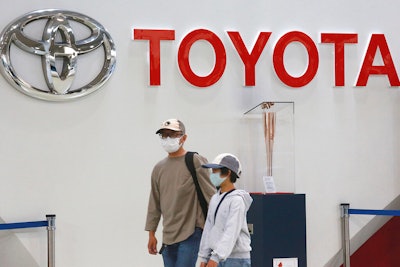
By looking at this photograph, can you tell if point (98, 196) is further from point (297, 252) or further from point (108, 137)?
point (297, 252)

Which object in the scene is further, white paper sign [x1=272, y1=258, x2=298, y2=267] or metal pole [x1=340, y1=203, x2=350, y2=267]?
metal pole [x1=340, y1=203, x2=350, y2=267]

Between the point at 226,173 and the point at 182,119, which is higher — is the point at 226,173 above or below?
below

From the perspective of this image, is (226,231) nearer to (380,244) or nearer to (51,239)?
(51,239)

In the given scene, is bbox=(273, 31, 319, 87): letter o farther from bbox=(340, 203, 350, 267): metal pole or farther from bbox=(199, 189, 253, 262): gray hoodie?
bbox=(199, 189, 253, 262): gray hoodie

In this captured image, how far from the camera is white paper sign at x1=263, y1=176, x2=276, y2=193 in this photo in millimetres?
6930

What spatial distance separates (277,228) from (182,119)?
141 cm

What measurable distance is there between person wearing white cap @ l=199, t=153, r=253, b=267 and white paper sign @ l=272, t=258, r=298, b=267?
2178 mm

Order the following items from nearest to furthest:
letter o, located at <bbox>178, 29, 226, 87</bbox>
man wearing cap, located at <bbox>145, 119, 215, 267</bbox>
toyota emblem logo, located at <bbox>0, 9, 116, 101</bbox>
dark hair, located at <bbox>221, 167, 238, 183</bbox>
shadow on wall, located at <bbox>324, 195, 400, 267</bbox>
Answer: dark hair, located at <bbox>221, 167, 238, 183</bbox> < man wearing cap, located at <bbox>145, 119, 215, 267</bbox> < toyota emblem logo, located at <bbox>0, 9, 116, 101</bbox> < letter o, located at <bbox>178, 29, 226, 87</bbox> < shadow on wall, located at <bbox>324, 195, 400, 267</bbox>

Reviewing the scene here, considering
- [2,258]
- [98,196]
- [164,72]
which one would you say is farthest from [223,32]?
[2,258]

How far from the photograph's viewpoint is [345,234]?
7.66 m

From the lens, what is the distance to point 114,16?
7195mm

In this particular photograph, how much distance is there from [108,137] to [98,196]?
1.85 feet

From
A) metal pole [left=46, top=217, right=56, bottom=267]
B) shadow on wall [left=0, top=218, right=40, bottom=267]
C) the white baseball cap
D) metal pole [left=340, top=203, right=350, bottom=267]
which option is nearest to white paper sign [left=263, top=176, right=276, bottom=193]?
metal pole [left=340, top=203, right=350, bottom=267]

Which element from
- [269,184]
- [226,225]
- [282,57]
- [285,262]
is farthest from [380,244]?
[226,225]
